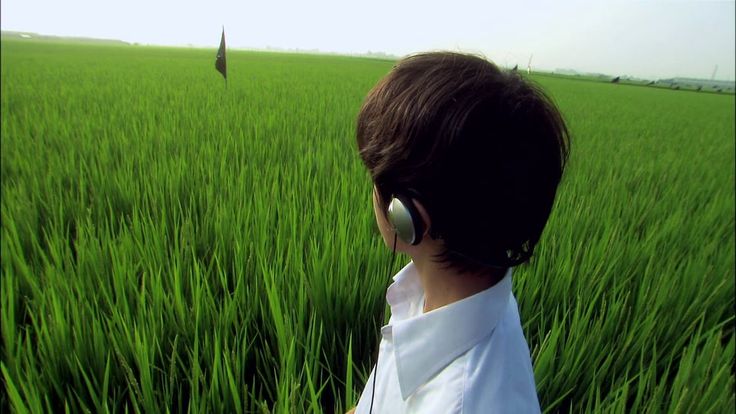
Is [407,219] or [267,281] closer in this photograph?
[407,219]

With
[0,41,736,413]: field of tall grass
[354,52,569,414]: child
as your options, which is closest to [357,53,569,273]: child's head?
[354,52,569,414]: child

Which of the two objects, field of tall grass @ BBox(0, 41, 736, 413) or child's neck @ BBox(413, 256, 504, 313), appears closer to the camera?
child's neck @ BBox(413, 256, 504, 313)

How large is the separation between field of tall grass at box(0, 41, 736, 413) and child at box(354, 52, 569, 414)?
0.37 ft

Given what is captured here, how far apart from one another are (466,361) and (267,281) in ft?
1.98

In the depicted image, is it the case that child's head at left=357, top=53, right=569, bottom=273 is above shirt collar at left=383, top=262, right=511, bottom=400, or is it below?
above

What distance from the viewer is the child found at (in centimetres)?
40

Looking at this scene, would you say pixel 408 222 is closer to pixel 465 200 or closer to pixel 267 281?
pixel 465 200

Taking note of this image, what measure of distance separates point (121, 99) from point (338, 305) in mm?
3696

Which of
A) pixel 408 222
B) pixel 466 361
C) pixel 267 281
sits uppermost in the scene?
pixel 408 222

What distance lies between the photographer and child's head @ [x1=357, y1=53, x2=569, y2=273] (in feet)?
1.32

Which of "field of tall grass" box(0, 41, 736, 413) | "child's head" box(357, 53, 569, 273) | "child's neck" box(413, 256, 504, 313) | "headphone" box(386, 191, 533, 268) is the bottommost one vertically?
"field of tall grass" box(0, 41, 736, 413)

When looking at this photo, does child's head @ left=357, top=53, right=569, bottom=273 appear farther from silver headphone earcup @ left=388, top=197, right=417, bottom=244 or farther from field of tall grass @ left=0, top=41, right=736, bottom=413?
field of tall grass @ left=0, top=41, right=736, bottom=413

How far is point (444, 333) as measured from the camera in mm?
425

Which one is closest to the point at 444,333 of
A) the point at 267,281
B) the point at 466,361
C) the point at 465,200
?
the point at 466,361
